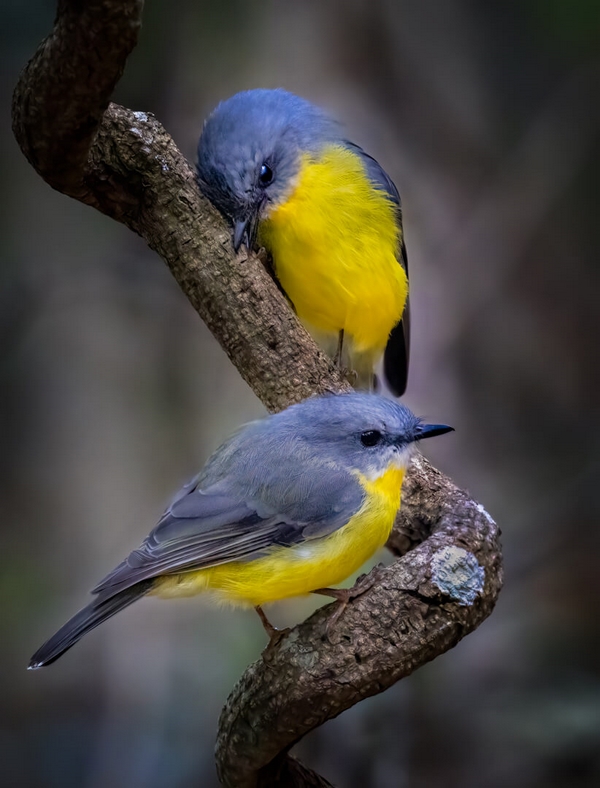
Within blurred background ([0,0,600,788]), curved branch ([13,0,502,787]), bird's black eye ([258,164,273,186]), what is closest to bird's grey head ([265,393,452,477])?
curved branch ([13,0,502,787])

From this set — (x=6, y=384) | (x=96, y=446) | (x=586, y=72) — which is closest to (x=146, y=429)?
(x=96, y=446)

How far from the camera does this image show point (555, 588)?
3383 millimetres

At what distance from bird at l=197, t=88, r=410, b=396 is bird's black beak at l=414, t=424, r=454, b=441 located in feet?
1.68

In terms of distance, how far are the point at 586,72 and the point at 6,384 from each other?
2.36 metres

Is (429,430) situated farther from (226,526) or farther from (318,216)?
(318,216)

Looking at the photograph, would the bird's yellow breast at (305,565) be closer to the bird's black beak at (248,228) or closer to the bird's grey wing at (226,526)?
the bird's grey wing at (226,526)

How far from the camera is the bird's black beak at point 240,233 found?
176 centimetres

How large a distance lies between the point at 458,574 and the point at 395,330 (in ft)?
3.26

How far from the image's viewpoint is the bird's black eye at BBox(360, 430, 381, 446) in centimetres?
158

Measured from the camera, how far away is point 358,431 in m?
1.58

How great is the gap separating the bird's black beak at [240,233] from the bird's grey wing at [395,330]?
0.58 meters

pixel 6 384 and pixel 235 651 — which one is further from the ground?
pixel 6 384

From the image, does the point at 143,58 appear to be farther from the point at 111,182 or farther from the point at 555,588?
the point at 555,588

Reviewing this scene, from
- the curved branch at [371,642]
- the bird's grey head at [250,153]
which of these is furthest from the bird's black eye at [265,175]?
the curved branch at [371,642]
